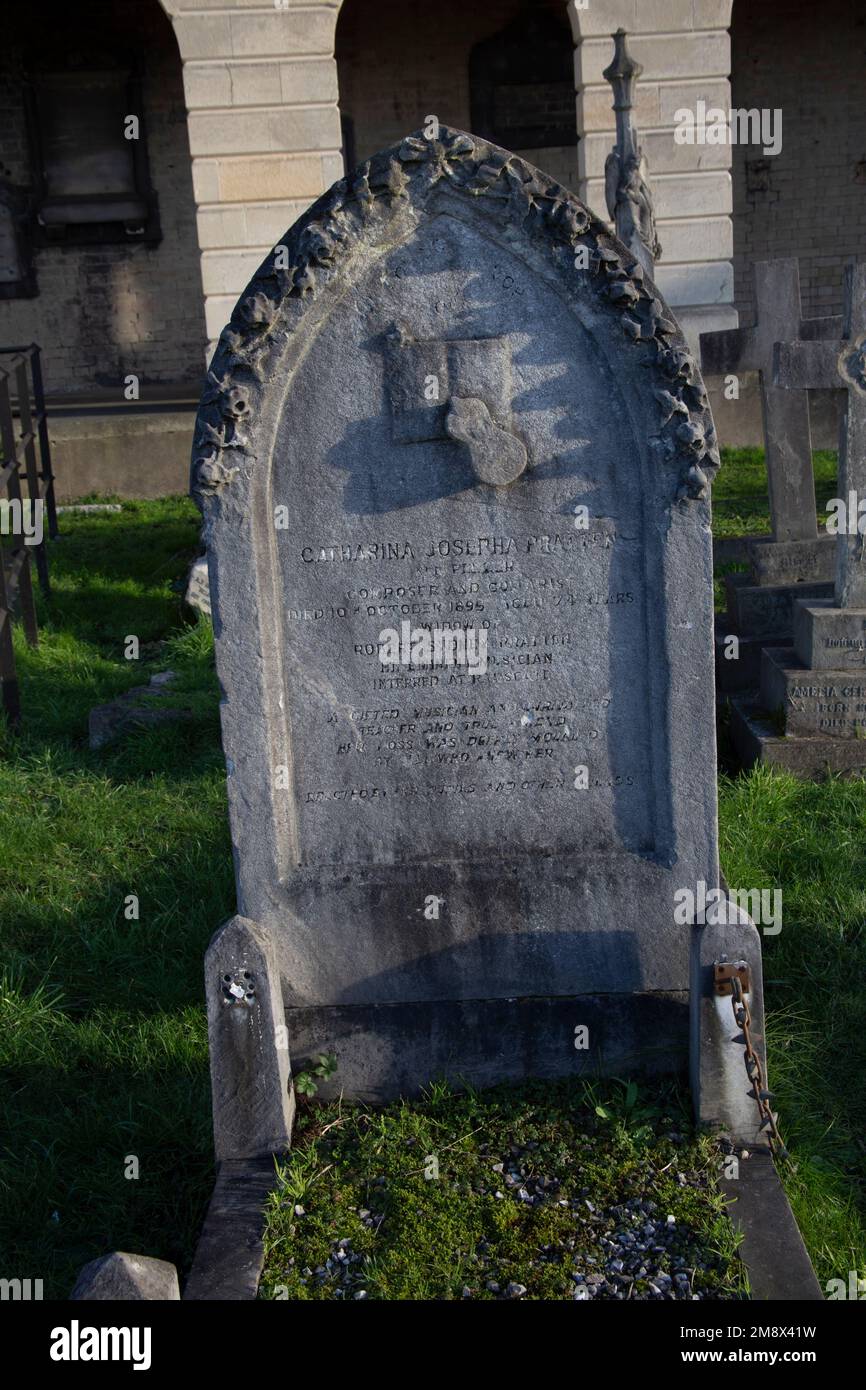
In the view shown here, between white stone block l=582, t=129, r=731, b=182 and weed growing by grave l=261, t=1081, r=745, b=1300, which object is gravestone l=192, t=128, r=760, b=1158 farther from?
white stone block l=582, t=129, r=731, b=182

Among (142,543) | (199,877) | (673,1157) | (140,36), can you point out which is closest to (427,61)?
(140,36)

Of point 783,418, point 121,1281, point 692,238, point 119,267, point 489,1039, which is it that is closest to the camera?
point 121,1281

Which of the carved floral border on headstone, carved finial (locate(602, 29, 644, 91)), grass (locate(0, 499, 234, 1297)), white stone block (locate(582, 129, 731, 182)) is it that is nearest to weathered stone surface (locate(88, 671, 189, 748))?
grass (locate(0, 499, 234, 1297))

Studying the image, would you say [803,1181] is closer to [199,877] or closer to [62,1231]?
[62,1231]

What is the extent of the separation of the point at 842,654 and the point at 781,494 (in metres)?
Answer: 1.49

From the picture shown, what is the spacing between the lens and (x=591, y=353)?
300cm

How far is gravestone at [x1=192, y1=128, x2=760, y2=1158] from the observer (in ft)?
9.71

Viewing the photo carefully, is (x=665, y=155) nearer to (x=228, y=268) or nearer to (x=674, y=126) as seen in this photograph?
(x=674, y=126)

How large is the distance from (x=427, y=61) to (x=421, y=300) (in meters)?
13.6

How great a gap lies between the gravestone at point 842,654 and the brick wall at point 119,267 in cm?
1188

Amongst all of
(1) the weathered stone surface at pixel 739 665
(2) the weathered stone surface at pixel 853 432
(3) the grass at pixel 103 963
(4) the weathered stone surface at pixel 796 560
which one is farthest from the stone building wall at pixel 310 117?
(2) the weathered stone surface at pixel 853 432

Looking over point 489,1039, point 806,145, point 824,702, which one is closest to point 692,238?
point 806,145

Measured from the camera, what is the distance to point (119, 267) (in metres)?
15.4

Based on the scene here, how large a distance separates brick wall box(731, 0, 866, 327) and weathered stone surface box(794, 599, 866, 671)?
1199 cm
